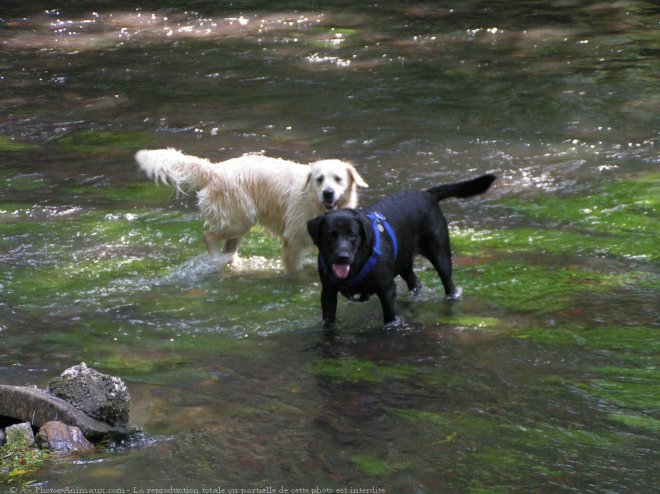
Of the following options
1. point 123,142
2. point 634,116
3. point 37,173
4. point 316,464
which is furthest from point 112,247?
point 634,116

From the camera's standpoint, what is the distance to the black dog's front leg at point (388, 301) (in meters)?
7.11

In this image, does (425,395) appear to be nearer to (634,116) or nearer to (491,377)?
(491,377)

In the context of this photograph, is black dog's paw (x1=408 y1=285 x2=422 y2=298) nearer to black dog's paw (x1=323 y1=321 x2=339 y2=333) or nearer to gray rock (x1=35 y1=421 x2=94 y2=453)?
black dog's paw (x1=323 y1=321 x2=339 y2=333)

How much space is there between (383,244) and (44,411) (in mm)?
2667

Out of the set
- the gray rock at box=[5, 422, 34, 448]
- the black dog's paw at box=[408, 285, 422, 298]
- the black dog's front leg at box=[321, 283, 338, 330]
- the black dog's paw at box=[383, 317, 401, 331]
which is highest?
the gray rock at box=[5, 422, 34, 448]

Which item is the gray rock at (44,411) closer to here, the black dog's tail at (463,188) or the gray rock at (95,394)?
the gray rock at (95,394)

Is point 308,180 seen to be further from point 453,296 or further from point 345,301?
point 453,296

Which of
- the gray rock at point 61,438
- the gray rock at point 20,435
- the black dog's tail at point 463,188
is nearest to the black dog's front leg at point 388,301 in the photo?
the black dog's tail at point 463,188

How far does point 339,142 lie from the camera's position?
12.5m

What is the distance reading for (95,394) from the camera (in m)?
5.45

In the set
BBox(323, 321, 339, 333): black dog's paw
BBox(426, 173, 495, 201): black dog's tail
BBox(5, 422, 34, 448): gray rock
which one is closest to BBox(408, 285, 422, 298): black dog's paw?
BBox(426, 173, 495, 201): black dog's tail

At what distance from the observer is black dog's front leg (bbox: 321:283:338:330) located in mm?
7125

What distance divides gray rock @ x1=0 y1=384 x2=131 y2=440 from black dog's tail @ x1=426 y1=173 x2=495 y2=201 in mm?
3356

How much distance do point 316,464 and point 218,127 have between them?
8.68 meters
